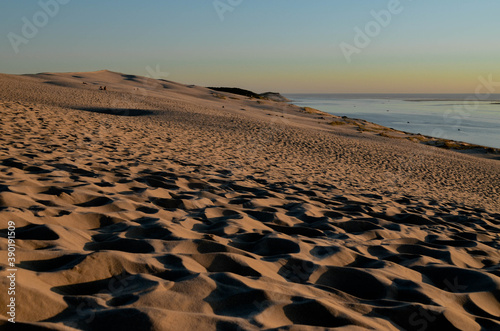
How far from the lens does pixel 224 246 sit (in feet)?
9.51

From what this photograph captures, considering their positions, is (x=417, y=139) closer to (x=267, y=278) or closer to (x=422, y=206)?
(x=422, y=206)

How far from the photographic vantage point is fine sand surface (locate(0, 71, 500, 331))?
6.54ft

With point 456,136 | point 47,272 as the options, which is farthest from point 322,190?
point 456,136

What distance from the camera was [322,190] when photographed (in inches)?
252

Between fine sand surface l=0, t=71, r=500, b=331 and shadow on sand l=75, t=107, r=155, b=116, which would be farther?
shadow on sand l=75, t=107, r=155, b=116

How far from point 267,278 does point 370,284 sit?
0.68 metres

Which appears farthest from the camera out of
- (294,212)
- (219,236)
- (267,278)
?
(294,212)

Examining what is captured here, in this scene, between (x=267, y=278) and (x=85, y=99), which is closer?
(x=267, y=278)

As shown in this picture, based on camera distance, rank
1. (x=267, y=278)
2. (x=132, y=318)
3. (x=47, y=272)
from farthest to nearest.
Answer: (x=267, y=278), (x=47, y=272), (x=132, y=318)

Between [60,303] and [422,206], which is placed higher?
[60,303]

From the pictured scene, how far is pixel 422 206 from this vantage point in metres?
6.34

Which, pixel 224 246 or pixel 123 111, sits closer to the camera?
pixel 224 246

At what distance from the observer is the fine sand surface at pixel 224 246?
78.5 inches

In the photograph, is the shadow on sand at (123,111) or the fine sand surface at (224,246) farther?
the shadow on sand at (123,111)
